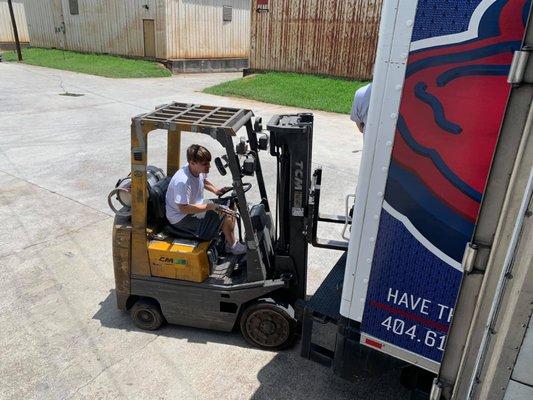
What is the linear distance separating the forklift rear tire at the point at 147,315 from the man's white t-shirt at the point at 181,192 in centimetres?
87

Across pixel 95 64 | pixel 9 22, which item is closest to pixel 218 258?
pixel 95 64

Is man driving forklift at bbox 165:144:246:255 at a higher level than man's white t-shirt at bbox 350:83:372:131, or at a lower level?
lower

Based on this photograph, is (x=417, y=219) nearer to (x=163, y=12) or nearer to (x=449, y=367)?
(x=449, y=367)

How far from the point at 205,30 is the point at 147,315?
26.7m

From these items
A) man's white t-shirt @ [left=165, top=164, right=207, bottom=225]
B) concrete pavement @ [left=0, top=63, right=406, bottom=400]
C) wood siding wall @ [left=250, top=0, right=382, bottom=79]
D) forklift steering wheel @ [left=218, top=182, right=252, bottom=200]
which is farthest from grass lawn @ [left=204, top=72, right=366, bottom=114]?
man's white t-shirt @ [left=165, top=164, right=207, bottom=225]

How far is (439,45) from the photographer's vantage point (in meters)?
2.18

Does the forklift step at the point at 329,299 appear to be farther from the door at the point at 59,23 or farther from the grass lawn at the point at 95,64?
the door at the point at 59,23

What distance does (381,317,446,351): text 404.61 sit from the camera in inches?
102

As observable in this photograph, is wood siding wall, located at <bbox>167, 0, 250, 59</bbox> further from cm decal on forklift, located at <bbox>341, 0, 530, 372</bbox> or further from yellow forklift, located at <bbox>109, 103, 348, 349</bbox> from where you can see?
cm decal on forklift, located at <bbox>341, 0, 530, 372</bbox>

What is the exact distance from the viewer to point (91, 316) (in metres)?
4.66

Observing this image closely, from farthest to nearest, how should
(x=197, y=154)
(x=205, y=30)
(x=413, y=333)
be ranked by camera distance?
(x=205, y=30)
(x=197, y=154)
(x=413, y=333)

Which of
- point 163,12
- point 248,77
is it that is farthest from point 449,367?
point 163,12

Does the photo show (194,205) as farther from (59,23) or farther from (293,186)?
(59,23)

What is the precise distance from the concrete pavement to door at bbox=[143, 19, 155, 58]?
17.8 meters
